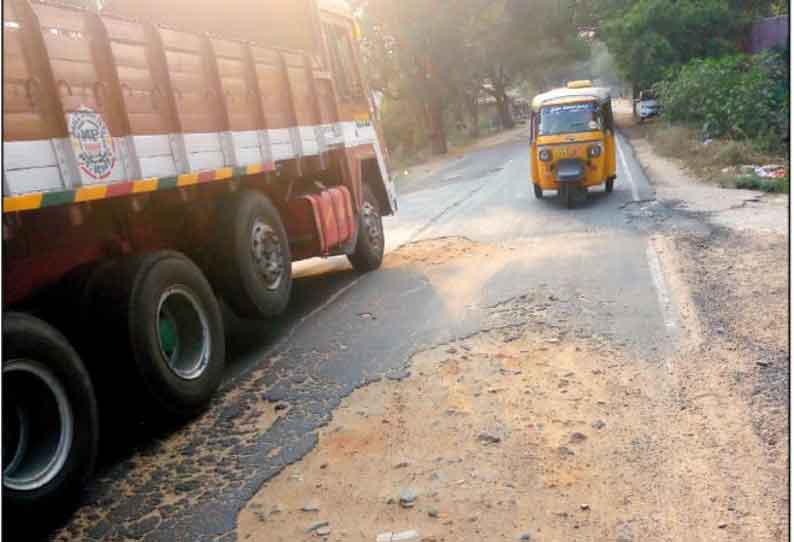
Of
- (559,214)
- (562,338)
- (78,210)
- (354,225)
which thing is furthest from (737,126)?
(78,210)

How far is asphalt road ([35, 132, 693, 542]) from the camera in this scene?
4.00 m

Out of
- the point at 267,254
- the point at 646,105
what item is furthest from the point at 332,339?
the point at 646,105

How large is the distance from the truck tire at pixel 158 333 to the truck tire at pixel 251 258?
0.86 metres

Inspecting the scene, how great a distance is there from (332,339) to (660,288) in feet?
10.5

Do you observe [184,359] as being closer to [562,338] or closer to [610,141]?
[562,338]

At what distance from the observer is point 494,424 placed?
453cm

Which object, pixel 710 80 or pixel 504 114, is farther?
pixel 504 114

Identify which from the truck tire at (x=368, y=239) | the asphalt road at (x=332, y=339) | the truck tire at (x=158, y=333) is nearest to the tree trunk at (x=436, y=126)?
the asphalt road at (x=332, y=339)

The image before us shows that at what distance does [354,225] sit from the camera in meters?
9.02

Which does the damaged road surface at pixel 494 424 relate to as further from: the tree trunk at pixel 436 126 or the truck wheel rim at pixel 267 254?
the tree trunk at pixel 436 126

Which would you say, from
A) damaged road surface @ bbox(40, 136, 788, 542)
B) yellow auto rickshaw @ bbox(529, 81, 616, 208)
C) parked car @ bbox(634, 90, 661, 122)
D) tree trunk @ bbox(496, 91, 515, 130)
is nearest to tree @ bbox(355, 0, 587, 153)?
parked car @ bbox(634, 90, 661, 122)

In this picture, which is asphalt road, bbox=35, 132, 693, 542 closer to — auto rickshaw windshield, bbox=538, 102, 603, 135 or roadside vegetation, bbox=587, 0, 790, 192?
auto rickshaw windshield, bbox=538, 102, 603, 135

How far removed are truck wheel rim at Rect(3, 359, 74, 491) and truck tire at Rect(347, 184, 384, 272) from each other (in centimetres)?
549

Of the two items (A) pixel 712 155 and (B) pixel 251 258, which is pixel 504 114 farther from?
(B) pixel 251 258
